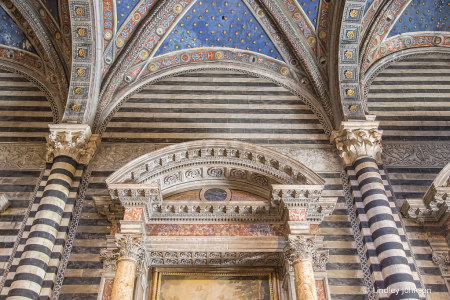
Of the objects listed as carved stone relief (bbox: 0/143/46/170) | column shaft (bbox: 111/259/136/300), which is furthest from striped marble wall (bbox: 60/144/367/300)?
carved stone relief (bbox: 0/143/46/170)

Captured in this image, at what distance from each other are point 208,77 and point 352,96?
11.2ft

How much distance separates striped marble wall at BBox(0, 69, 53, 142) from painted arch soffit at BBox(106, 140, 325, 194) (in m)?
2.89

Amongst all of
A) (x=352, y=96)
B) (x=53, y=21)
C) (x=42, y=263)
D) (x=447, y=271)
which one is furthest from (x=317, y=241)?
(x=53, y=21)

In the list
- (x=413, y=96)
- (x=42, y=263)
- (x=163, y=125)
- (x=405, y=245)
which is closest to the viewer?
(x=42, y=263)

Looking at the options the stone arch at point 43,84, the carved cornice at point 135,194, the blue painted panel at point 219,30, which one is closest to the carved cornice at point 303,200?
the carved cornice at point 135,194

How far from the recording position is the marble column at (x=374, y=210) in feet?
23.0

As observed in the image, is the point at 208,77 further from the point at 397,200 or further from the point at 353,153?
the point at 397,200

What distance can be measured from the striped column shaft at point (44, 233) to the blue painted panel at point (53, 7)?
3552 millimetres

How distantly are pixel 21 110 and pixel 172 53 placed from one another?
3.71 m

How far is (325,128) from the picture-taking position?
9586mm

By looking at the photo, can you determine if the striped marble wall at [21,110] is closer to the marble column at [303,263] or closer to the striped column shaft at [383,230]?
A: the marble column at [303,263]

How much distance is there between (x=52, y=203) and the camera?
25.6ft

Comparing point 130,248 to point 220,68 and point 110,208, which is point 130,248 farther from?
point 220,68

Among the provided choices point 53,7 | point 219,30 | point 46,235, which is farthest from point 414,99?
point 53,7
